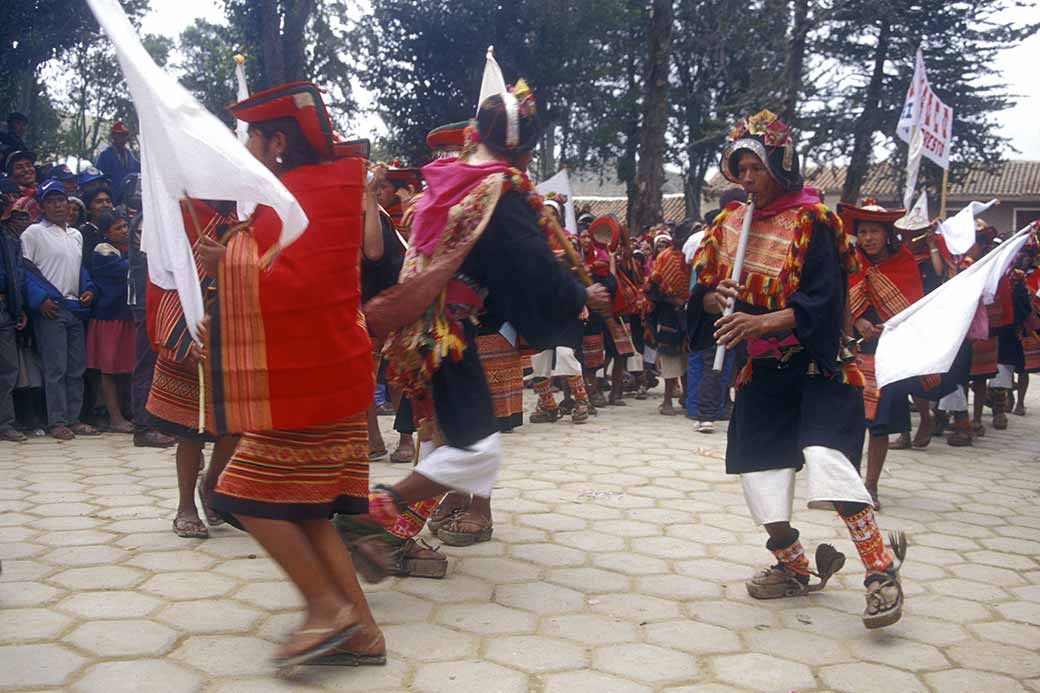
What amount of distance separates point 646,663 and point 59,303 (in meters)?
6.51

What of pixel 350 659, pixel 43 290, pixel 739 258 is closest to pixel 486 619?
pixel 350 659

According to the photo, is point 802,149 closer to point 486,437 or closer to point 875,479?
point 875,479

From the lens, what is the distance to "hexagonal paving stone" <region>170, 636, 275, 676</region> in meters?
3.26

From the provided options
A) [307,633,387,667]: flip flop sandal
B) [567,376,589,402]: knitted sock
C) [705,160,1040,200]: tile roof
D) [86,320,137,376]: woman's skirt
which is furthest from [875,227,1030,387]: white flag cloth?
[705,160,1040,200]: tile roof

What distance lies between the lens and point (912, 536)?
550 centimetres

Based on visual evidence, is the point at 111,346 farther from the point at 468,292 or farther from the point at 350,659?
the point at 350,659

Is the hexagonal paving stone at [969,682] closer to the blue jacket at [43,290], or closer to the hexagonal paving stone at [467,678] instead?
the hexagonal paving stone at [467,678]

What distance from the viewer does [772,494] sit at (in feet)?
13.5

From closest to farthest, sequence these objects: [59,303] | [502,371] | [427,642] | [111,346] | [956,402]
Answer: [427,642]
[502,371]
[59,303]
[111,346]
[956,402]

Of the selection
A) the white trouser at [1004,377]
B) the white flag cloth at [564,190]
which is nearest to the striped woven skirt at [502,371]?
the white flag cloth at [564,190]

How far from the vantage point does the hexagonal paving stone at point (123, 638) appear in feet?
11.1

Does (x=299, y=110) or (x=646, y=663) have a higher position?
(x=299, y=110)

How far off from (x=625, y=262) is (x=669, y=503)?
17.1 ft

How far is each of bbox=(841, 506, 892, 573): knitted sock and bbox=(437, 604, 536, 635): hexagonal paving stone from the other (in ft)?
4.38
